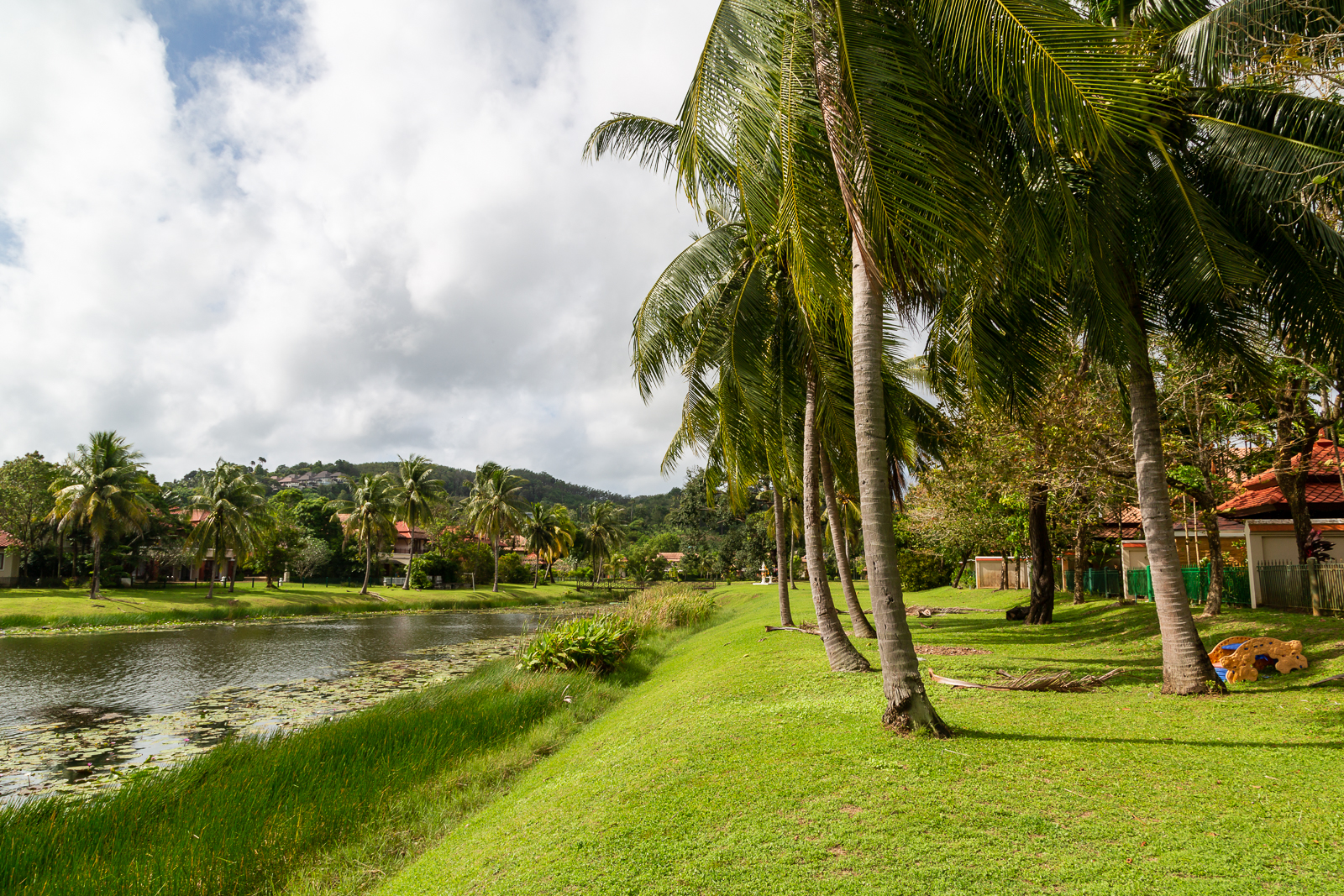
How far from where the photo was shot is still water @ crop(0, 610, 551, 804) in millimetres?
11375

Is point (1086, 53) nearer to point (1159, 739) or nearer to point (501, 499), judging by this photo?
point (1159, 739)

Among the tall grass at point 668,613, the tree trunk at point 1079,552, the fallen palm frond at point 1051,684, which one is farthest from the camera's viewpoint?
the tall grass at point 668,613

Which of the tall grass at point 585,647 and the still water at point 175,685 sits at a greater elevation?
the tall grass at point 585,647

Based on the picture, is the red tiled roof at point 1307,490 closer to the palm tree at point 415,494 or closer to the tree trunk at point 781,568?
the tree trunk at point 781,568

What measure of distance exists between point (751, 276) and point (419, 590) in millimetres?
48379

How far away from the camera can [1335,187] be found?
712 cm

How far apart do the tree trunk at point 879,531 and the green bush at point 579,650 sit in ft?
32.6

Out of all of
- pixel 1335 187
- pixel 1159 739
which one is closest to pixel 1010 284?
pixel 1335 187

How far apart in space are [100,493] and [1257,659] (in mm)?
48264

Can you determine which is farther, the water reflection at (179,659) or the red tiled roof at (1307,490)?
the red tiled roof at (1307,490)

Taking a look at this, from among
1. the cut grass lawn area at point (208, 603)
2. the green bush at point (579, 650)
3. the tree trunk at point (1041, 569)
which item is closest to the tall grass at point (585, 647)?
the green bush at point (579, 650)

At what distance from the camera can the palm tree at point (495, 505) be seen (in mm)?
57375

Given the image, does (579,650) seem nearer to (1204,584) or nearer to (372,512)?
(1204,584)

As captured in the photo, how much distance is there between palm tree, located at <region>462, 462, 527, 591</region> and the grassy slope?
49906 millimetres
